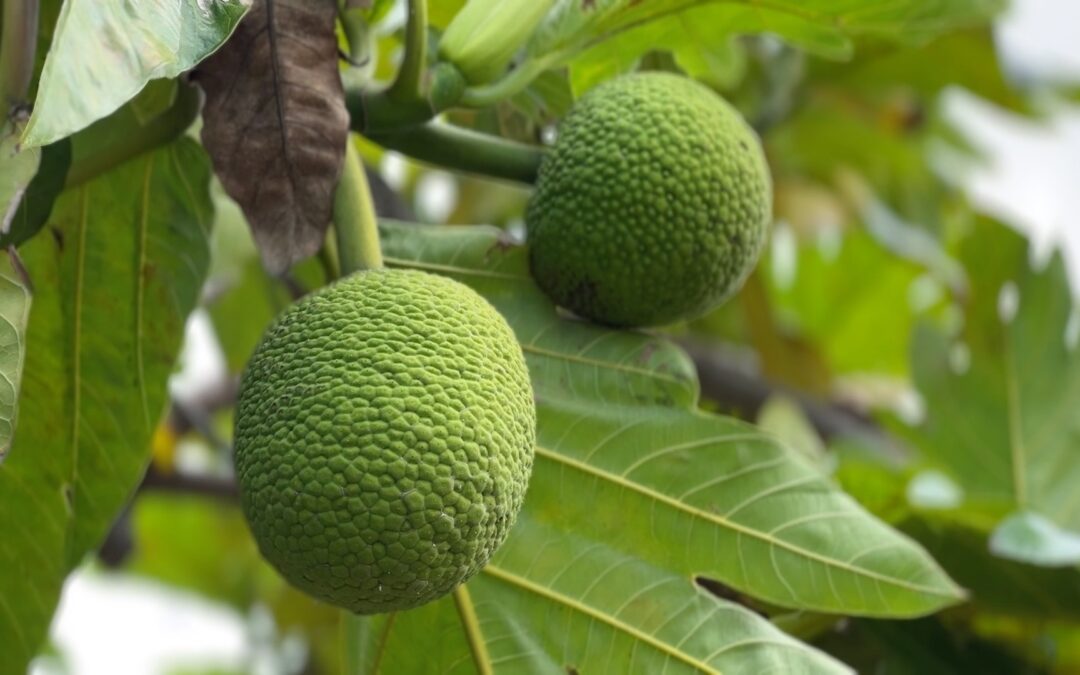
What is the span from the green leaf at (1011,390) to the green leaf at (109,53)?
3.97ft

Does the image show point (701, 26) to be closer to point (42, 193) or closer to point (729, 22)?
point (729, 22)

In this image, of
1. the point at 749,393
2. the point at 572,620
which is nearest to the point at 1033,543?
the point at 572,620

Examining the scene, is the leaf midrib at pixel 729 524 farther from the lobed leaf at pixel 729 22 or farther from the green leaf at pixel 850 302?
the green leaf at pixel 850 302

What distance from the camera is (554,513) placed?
1.03 metres

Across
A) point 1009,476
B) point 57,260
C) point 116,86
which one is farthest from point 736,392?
point 116,86

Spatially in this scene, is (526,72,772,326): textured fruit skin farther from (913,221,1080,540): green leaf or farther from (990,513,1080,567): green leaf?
(913,221,1080,540): green leaf

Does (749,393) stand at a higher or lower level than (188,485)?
higher

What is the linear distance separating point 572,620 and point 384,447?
13.1 inches

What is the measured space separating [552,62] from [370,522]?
1.38 feet

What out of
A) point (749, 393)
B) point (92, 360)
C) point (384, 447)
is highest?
point (384, 447)

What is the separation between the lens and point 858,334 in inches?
106

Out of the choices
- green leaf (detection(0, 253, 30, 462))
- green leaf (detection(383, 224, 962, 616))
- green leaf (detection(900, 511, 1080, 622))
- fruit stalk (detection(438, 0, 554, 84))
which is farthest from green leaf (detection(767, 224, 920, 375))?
green leaf (detection(0, 253, 30, 462))

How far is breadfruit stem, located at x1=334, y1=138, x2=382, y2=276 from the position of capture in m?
0.92

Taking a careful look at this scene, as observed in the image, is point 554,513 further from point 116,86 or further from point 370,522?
point 116,86
